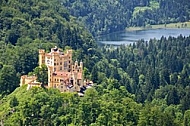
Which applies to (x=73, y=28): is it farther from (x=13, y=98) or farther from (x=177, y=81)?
(x=13, y=98)

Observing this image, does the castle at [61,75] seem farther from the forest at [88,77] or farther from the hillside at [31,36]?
the hillside at [31,36]

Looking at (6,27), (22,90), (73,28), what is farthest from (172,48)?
(22,90)

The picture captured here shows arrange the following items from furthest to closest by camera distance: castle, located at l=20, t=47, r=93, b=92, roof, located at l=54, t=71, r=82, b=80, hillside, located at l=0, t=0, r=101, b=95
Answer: hillside, located at l=0, t=0, r=101, b=95
roof, located at l=54, t=71, r=82, b=80
castle, located at l=20, t=47, r=93, b=92

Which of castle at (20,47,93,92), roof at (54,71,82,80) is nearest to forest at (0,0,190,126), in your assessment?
castle at (20,47,93,92)

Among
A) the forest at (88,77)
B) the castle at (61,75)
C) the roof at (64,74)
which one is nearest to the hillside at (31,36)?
the forest at (88,77)

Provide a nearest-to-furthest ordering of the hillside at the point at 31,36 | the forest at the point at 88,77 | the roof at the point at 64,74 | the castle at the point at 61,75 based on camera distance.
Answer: the forest at the point at 88,77 < the castle at the point at 61,75 < the roof at the point at 64,74 < the hillside at the point at 31,36

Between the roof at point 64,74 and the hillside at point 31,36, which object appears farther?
the hillside at point 31,36

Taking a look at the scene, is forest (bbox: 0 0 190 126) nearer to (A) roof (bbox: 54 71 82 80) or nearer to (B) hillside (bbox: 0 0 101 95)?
(B) hillside (bbox: 0 0 101 95)
